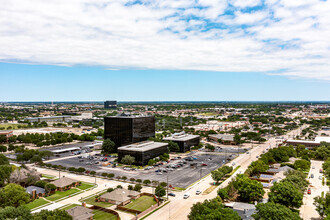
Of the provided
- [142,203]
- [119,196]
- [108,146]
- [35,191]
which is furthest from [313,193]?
[108,146]

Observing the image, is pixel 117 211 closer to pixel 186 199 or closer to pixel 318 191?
pixel 186 199

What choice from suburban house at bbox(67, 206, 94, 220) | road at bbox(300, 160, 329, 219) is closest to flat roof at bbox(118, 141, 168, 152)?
suburban house at bbox(67, 206, 94, 220)

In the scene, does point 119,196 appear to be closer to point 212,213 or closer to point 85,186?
point 85,186

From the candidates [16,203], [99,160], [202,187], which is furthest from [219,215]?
[99,160]

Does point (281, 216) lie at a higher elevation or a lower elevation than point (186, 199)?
higher

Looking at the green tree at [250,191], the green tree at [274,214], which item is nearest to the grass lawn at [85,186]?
the green tree at [250,191]

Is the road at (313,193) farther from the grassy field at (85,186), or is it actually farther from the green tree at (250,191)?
the grassy field at (85,186)
